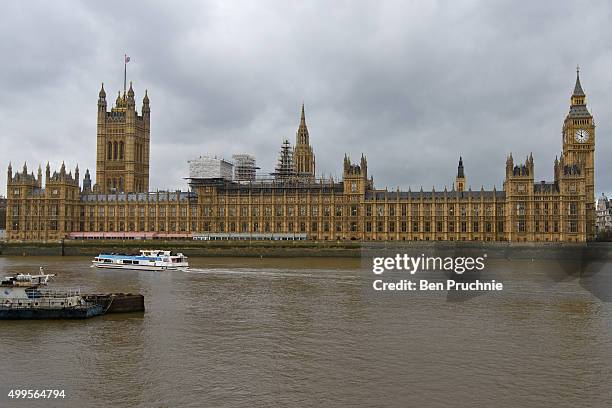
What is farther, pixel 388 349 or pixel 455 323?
pixel 455 323

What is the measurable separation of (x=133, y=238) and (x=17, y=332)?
308ft

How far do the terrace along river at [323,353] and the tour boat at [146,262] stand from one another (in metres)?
26.8

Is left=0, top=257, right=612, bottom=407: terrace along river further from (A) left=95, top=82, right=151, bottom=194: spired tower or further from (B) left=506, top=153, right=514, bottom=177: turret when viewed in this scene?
(A) left=95, top=82, right=151, bottom=194: spired tower

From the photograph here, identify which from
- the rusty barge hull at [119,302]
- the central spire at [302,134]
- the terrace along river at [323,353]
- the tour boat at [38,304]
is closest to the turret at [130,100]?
the central spire at [302,134]

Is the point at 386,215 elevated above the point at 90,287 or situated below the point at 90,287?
above

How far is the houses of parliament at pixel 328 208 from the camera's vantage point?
11081 cm

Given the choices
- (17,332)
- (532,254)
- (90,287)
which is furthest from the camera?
(532,254)

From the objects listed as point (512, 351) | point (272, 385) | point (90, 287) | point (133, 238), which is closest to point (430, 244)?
point (133, 238)

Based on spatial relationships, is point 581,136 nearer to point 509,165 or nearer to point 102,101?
point 509,165

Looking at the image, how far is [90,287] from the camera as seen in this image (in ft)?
170

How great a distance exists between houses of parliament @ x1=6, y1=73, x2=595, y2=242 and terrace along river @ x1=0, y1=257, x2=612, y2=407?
222 feet

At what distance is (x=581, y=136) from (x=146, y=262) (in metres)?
89.5

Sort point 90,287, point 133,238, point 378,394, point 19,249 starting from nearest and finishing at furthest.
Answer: point 378,394 < point 90,287 < point 19,249 < point 133,238

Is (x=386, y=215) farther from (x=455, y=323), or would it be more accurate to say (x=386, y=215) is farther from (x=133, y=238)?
(x=455, y=323)
